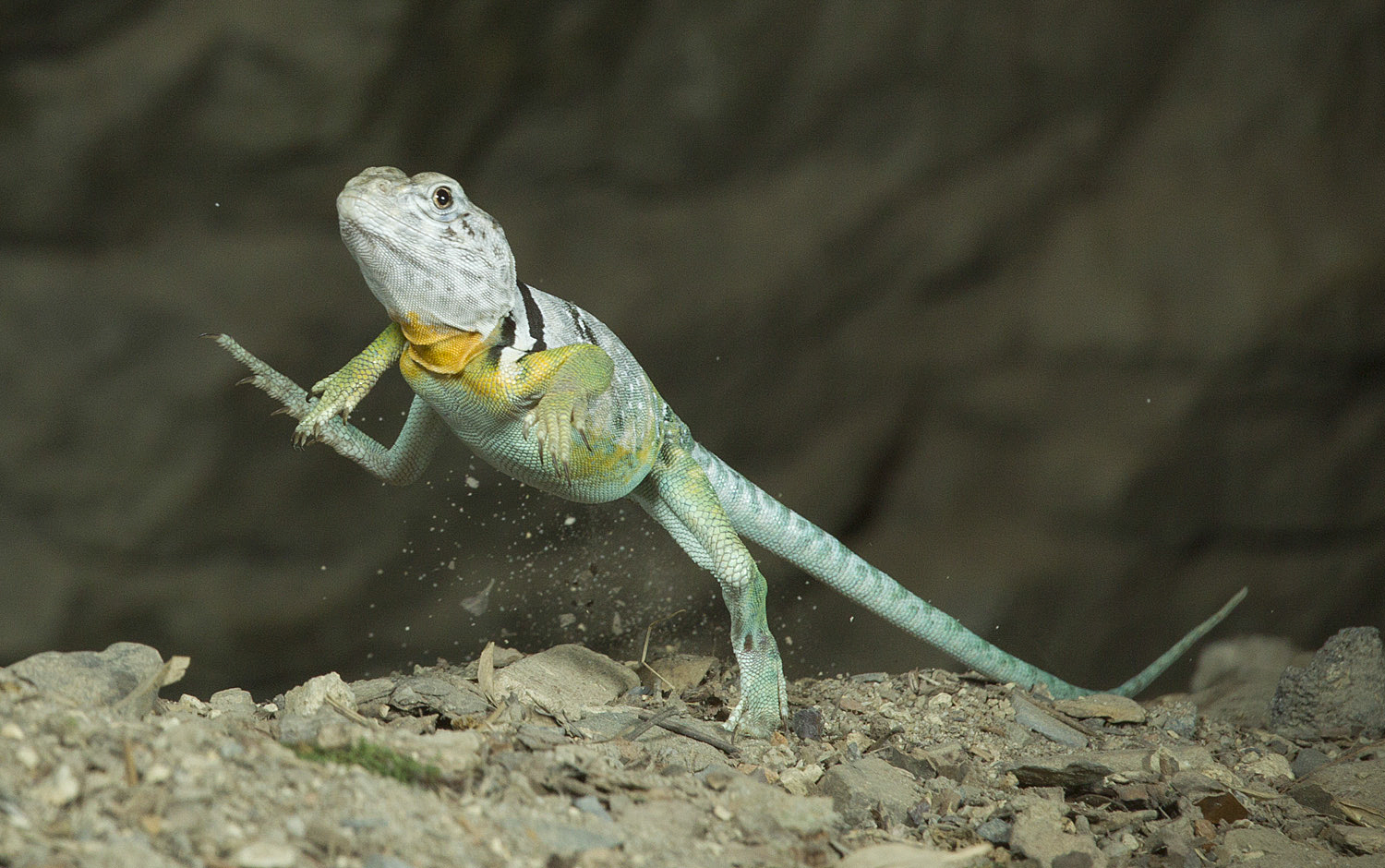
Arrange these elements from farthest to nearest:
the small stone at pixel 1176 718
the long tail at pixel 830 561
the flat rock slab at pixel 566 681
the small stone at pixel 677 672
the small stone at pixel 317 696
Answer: the small stone at pixel 1176 718
the small stone at pixel 677 672
the long tail at pixel 830 561
the flat rock slab at pixel 566 681
the small stone at pixel 317 696

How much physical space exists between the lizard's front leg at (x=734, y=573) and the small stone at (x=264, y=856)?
201 cm

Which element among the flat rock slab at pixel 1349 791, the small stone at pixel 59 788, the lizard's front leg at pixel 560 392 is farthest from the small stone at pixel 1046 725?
the small stone at pixel 59 788

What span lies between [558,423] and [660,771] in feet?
3.29

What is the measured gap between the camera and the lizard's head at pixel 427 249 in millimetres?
3004

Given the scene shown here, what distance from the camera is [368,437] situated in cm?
385

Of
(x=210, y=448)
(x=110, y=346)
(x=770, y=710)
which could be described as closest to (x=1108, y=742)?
(x=770, y=710)

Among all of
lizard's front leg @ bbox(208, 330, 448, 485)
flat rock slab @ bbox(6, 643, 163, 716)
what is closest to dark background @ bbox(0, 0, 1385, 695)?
lizard's front leg @ bbox(208, 330, 448, 485)

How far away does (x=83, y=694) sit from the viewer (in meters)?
2.54

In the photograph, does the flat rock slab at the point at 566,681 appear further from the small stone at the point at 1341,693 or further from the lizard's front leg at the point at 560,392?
the small stone at the point at 1341,693

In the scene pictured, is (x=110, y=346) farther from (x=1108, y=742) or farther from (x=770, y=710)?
(x=1108, y=742)

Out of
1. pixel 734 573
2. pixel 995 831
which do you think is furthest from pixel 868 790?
pixel 734 573

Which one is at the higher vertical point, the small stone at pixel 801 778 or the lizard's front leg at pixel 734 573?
the lizard's front leg at pixel 734 573

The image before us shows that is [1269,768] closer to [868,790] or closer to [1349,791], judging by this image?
[1349,791]

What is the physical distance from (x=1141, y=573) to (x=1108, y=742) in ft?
5.47
